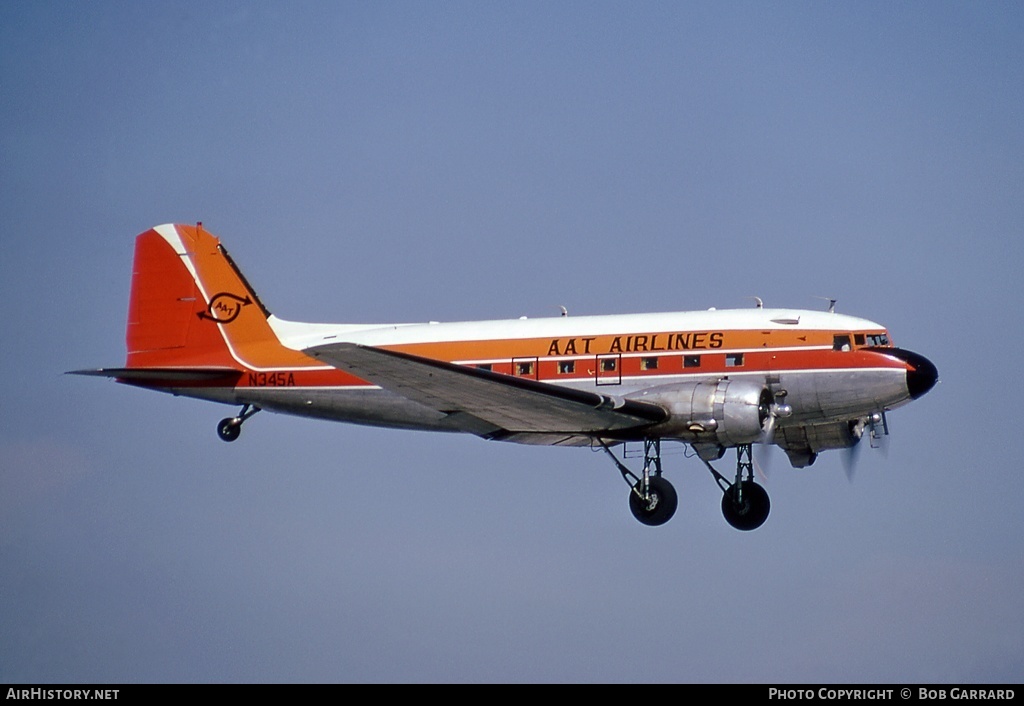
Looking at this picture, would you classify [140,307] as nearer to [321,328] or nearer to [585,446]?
[321,328]

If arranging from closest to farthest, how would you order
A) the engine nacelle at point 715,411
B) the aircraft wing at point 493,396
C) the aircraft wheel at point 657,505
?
the aircraft wing at point 493,396, the engine nacelle at point 715,411, the aircraft wheel at point 657,505

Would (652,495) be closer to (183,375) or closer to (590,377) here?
(590,377)

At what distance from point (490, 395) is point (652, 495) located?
10.3 ft

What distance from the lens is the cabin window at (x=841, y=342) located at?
24938 millimetres

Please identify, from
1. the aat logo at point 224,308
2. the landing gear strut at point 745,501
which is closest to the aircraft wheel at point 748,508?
the landing gear strut at point 745,501

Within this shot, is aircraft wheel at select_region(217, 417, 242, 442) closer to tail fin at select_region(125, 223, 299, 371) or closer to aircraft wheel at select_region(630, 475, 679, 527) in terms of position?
tail fin at select_region(125, 223, 299, 371)

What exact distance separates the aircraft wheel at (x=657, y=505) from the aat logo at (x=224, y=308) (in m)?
9.07

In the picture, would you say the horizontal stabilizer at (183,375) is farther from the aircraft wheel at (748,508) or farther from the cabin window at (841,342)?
the cabin window at (841,342)

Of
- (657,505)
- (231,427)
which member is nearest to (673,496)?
(657,505)

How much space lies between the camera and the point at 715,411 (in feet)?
78.8

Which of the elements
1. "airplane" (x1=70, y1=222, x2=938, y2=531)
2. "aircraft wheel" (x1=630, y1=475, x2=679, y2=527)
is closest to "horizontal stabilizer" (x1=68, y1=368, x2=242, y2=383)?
"airplane" (x1=70, y1=222, x2=938, y2=531)

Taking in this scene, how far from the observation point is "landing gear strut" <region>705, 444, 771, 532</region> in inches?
1017

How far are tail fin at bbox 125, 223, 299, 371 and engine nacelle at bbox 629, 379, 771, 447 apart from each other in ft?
24.2
